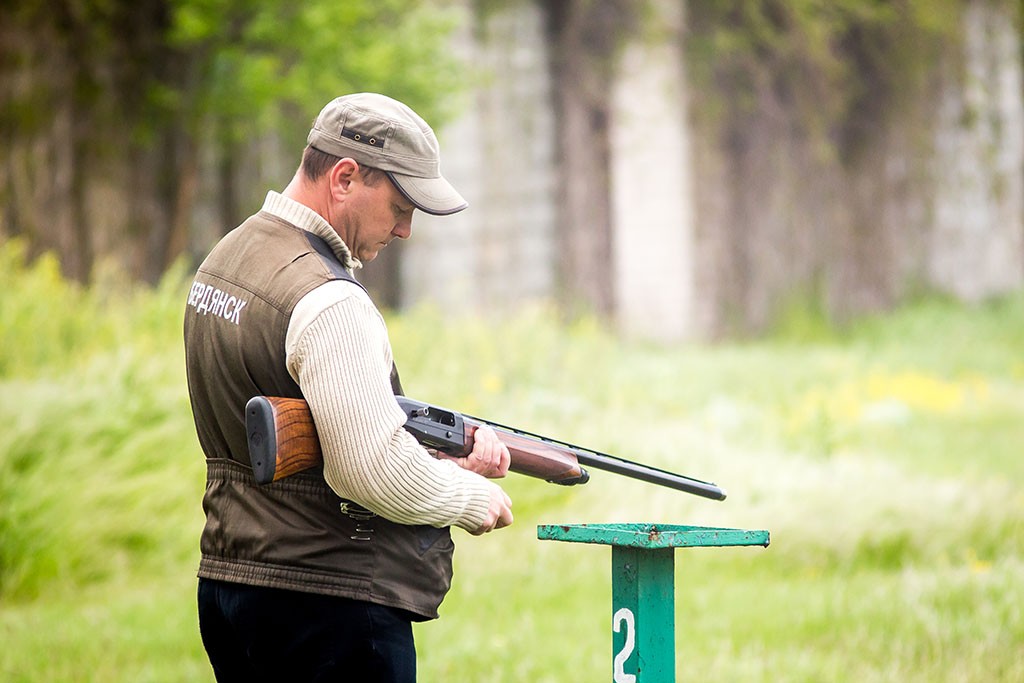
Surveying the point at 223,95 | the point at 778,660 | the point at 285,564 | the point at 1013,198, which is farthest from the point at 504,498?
the point at 1013,198

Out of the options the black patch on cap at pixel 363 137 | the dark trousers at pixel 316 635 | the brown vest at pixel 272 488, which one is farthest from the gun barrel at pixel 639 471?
the black patch on cap at pixel 363 137

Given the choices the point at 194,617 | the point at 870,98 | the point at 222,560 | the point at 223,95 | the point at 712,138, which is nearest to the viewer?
the point at 222,560

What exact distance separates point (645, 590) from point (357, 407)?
2.60ft

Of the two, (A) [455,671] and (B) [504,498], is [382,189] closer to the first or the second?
(B) [504,498]

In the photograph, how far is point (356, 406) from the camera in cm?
259

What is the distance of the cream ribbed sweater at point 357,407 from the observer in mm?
2572

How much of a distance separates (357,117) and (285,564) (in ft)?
3.21

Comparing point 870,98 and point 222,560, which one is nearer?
point 222,560

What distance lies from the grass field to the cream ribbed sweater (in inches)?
90.0

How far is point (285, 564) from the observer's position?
2.71 m

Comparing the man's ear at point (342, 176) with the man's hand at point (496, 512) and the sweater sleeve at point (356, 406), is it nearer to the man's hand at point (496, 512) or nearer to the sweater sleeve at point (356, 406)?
the sweater sleeve at point (356, 406)

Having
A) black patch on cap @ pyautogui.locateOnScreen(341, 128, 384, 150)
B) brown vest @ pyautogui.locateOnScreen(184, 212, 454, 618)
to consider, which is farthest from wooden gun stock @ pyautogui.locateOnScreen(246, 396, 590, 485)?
black patch on cap @ pyautogui.locateOnScreen(341, 128, 384, 150)

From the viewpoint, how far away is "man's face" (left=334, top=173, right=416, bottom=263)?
2.81 metres

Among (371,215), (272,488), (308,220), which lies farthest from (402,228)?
(272,488)
